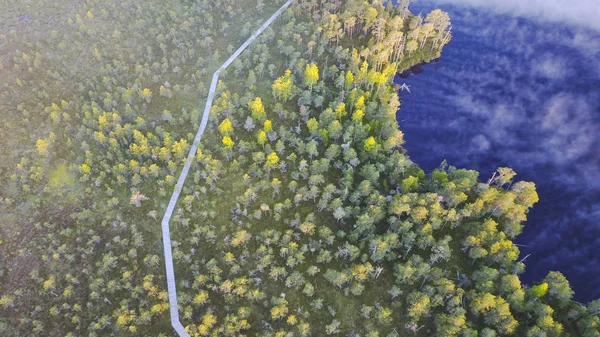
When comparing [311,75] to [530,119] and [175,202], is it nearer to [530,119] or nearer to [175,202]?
[175,202]

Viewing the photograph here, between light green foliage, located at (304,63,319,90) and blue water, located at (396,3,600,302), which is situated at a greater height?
light green foliage, located at (304,63,319,90)

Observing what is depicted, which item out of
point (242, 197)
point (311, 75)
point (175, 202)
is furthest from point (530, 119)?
point (175, 202)

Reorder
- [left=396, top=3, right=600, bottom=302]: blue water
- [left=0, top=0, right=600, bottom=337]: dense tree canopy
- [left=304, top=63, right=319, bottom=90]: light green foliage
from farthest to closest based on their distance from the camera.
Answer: [left=304, top=63, right=319, bottom=90]: light green foliage → [left=396, top=3, right=600, bottom=302]: blue water → [left=0, top=0, right=600, bottom=337]: dense tree canopy

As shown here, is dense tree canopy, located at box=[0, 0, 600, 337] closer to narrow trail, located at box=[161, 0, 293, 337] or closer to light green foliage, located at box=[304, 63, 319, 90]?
narrow trail, located at box=[161, 0, 293, 337]

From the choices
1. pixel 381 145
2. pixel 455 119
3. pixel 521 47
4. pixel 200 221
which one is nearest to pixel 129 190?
pixel 200 221

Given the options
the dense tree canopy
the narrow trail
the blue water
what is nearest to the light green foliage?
the dense tree canopy

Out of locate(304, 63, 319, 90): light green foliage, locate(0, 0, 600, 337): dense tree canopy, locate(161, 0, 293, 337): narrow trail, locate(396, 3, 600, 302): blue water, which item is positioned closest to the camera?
locate(0, 0, 600, 337): dense tree canopy

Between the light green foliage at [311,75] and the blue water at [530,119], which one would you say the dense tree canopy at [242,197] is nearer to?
the light green foliage at [311,75]

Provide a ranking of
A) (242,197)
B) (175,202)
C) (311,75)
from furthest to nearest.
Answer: (311,75), (175,202), (242,197)
